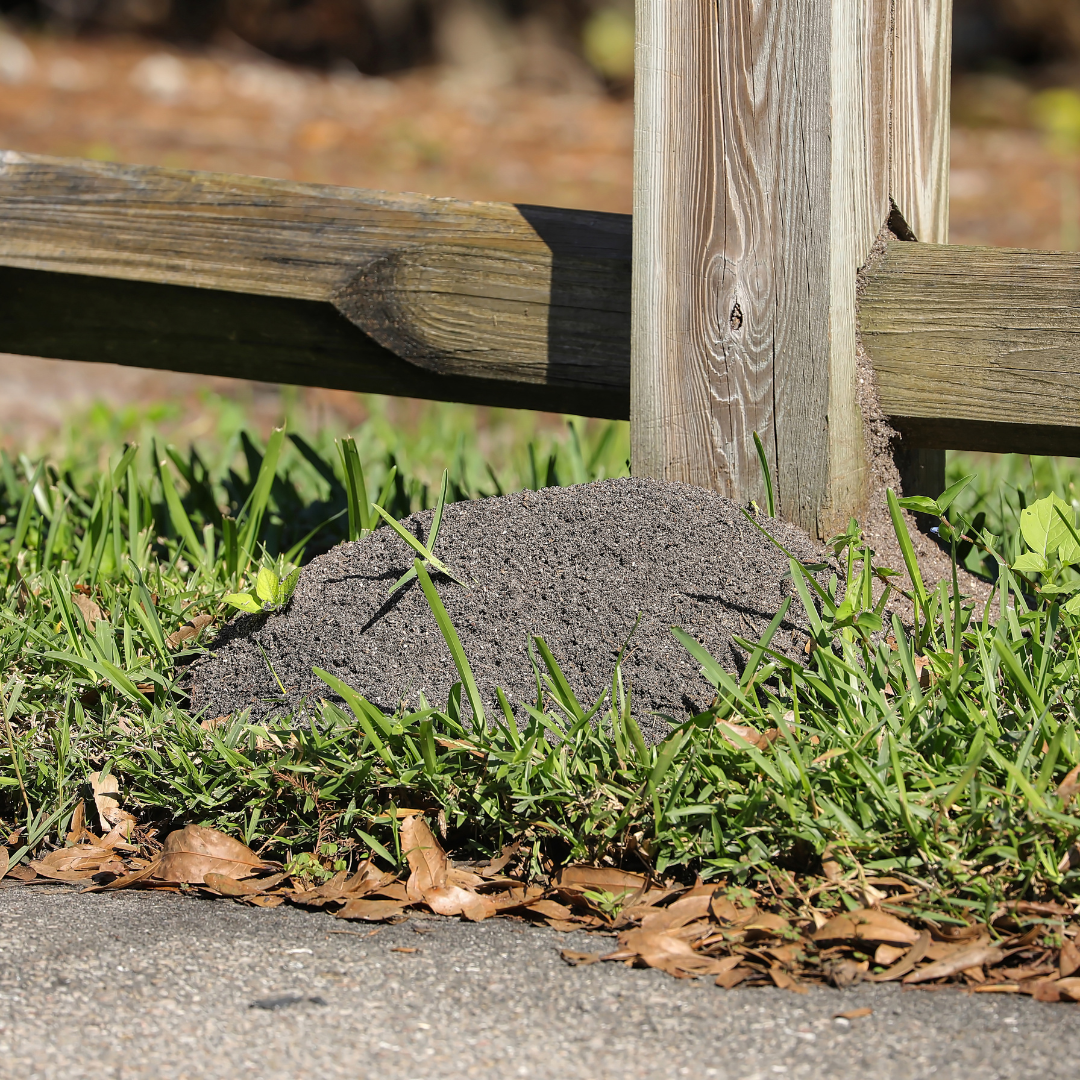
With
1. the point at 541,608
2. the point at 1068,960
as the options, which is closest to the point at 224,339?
the point at 541,608

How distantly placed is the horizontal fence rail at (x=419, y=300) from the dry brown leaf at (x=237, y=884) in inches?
47.5

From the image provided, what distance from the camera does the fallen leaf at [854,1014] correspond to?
4.50ft

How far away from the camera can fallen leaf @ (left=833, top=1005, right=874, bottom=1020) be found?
1.37 meters

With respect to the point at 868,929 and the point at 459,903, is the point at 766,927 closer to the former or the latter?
the point at 868,929

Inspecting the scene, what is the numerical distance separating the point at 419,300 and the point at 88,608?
37.2 inches

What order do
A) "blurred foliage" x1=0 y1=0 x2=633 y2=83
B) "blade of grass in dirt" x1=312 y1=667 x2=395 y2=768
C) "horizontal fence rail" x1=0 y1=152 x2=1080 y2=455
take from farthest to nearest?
"blurred foliage" x1=0 y1=0 x2=633 y2=83 < "horizontal fence rail" x1=0 y1=152 x2=1080 y2=455 < "blade of grass in dirt" x1=312 y1=667 x2=395 y2=768

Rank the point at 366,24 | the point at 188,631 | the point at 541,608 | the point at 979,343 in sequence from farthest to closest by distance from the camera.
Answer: the point at 366,24 → the point at 188,631 → the point at 979,343 → the point at 541,608

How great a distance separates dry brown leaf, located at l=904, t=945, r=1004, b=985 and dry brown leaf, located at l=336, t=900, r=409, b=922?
27.3 inches

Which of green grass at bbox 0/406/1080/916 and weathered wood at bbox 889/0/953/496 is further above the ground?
weathered wood at bbox 889/0/953/496

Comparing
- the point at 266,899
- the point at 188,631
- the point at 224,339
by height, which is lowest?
the point at 266,899

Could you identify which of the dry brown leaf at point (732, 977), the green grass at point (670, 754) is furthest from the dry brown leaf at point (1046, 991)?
the dry brown leaf at point (732, 977)

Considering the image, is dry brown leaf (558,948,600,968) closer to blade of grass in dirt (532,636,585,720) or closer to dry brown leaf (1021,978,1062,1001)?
blade of grass in dirt (532,636,585,720)

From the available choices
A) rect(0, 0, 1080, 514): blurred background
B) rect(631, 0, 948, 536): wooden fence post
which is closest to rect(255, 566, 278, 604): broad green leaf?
rect(631, 0, 948, 536): wooden fence post

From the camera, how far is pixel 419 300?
2.51 m
